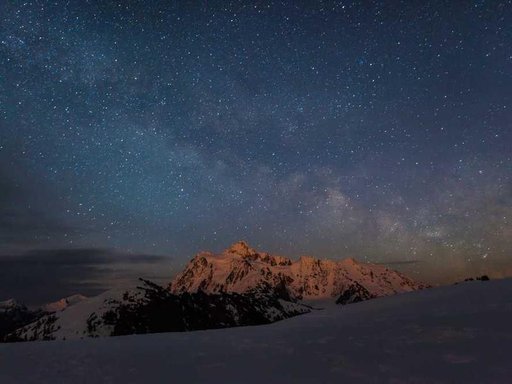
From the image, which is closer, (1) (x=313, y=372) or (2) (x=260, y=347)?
(1) (x=313, y=372)

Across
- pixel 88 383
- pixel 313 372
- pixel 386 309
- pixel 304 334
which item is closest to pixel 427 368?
pixel 313 372

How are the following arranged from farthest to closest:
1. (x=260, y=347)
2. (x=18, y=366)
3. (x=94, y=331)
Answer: (x=94, y=331) → (x=260, y=347) → (x=18, y=366)

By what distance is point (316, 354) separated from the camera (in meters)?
8.53

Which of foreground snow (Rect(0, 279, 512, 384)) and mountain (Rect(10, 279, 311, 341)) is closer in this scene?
foreground snow (Rect(0, 279, 512, 384))

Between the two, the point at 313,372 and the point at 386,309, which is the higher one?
the point at 386,309

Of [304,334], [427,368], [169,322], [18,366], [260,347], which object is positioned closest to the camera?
[427,368]

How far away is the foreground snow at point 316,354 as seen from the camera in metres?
7.12

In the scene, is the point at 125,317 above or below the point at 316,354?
below

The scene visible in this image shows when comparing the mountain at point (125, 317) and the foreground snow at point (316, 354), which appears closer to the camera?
the foreground snow at point (316, 354)

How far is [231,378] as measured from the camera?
24.1ft

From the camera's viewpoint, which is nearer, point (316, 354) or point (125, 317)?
point (316, 354)

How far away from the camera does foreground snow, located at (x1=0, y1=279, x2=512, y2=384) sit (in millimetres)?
7121

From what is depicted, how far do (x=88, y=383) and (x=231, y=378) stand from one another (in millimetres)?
2538

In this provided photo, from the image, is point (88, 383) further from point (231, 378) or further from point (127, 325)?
point (127, 325)
